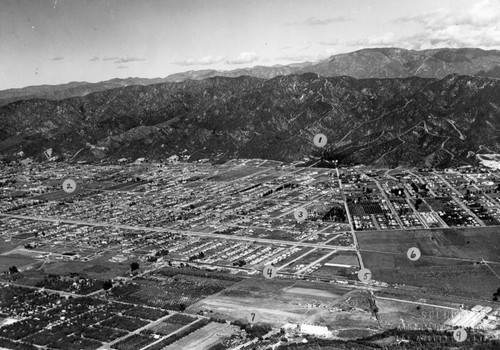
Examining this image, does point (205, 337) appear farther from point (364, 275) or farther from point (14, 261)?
point (14, 261)

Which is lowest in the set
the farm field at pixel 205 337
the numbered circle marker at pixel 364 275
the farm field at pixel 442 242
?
the farm field at pixel 442 242

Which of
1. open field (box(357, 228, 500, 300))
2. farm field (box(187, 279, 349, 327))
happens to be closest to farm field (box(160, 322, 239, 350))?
farm field (box(187, 279, 349, 327))

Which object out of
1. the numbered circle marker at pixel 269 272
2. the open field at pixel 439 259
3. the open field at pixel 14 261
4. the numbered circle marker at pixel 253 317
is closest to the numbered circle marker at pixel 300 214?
the open field at pixel 439 259

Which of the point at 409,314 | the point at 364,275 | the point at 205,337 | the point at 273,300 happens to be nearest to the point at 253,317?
the point at 273,300

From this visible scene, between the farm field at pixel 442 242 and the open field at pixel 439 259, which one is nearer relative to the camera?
the open field at pixel 439 259

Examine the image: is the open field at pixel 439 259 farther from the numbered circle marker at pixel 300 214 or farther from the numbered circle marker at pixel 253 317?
the numbered circle marker at pixel 253 317

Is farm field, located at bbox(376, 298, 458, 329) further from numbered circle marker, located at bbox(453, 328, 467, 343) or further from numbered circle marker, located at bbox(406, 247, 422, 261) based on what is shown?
numbered circle marker, located at bbox(406, 247, 422, 261)

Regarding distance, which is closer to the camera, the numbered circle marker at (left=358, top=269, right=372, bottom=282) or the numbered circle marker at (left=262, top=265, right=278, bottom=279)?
the numbered circle marker at (left=358, top=269, right=372, bottom=282)
